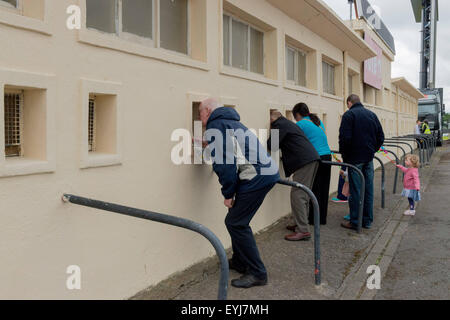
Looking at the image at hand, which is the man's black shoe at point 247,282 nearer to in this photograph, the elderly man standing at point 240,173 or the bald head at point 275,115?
the elderly man standing at point 240,173

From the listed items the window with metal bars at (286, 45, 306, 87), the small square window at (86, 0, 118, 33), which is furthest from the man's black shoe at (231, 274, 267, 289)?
the window with metal bars at (286, 45, 306, 87)

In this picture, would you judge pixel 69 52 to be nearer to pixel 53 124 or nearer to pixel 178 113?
pixel 53 124

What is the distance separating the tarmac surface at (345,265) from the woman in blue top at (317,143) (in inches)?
18.2

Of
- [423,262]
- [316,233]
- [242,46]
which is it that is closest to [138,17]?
[242,46]

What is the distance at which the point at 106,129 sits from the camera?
10.9ft

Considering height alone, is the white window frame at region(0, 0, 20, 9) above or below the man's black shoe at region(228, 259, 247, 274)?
above

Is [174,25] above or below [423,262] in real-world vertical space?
above

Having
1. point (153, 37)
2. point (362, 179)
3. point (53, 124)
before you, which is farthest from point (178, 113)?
point (362, 179)

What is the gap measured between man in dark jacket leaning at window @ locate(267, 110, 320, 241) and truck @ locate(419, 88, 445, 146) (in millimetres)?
25502

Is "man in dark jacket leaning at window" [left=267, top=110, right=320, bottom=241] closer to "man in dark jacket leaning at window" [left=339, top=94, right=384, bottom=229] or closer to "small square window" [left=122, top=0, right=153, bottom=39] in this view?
"man in dark jacket leaning at window" [left=339, top=94, right=384, bottom=229]

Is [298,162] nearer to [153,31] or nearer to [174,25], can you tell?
[174,25]

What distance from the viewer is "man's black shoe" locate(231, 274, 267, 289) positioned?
379cm

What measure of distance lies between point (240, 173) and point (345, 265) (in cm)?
181

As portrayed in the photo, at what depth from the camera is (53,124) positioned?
9.02 feet
